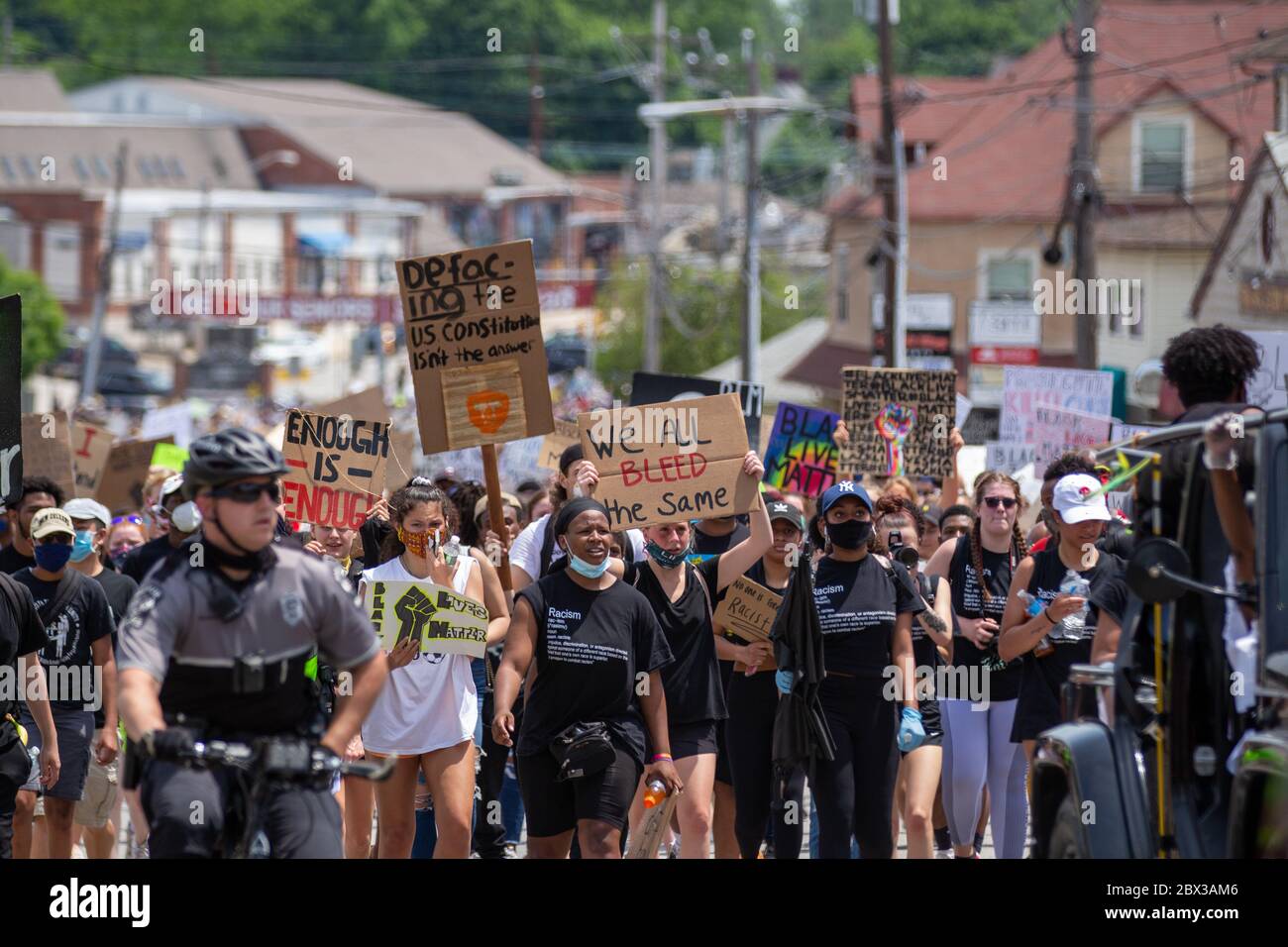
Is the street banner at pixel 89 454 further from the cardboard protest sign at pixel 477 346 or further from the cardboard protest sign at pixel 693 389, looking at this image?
the cardboard protest sign at pixel 477 346

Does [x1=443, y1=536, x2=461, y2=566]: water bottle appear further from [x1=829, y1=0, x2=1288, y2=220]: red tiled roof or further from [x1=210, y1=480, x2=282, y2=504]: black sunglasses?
[x1=829, y1=0, x2=1288, y2=220]: red tiled roof

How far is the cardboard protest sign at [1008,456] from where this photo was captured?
15711 mm

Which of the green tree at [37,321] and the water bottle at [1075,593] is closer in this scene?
the water bottle at [1075,593]

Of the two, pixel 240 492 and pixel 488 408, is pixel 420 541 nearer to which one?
pixel 488 408

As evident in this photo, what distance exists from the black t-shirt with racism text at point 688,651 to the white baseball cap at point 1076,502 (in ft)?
5.24

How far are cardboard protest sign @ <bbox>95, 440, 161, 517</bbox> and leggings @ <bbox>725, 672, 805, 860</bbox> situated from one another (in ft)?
25.6

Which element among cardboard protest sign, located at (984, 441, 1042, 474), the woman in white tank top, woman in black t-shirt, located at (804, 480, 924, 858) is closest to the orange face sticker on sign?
the woman in white tank top

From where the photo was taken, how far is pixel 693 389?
44.0 ft

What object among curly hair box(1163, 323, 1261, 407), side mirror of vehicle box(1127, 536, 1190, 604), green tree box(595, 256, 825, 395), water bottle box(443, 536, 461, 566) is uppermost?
curly hair box(1163, 323, 1261, 407)

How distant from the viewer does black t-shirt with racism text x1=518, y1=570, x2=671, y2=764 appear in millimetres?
8367

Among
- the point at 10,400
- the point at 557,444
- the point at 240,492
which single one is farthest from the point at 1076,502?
the point at 557,444

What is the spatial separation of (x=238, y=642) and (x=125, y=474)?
1043 cm

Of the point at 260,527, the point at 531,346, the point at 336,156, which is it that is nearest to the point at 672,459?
the point at 531,346

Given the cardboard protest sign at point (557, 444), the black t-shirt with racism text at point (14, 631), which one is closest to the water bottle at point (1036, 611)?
the black t-shirt with racism text at point (14, 631)
